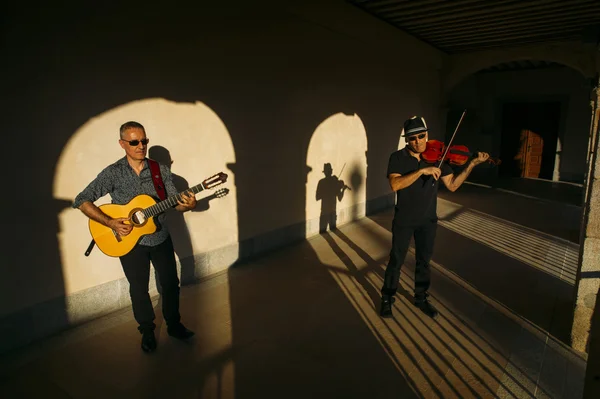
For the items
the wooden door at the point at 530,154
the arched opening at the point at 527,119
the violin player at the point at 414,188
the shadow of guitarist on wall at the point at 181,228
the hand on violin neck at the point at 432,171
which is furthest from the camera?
the wooden door at the point at 530,154

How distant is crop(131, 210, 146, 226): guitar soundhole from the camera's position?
2.97 meters

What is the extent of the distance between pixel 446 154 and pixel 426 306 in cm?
154

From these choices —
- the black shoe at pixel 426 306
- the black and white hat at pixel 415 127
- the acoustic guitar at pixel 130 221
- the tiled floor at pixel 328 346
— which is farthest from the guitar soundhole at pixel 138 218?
the black shoe at pixel 426 306

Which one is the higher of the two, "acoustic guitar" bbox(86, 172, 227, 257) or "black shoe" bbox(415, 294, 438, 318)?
"acoustic guitar" bbox(86, 172, 227, 257)

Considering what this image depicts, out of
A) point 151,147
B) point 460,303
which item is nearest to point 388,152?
point 460,303

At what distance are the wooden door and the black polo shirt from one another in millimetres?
12108

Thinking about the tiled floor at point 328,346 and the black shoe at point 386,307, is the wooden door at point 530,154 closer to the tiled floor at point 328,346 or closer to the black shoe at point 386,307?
the tiled floor at point 328,346

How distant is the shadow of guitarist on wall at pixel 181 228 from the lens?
4.16m

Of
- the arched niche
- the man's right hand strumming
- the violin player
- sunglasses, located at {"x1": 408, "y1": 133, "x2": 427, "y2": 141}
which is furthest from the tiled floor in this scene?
the arched niche

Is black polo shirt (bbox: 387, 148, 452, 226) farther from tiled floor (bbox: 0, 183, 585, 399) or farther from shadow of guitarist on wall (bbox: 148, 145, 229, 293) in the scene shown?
shadow of guitarist on wall (bbox: 148, 145, 229, 293)

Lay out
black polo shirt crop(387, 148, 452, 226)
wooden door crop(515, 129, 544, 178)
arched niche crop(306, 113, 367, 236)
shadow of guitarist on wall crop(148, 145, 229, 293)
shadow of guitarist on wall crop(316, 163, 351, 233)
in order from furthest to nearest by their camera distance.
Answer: wooden door crop(515, 129, 544, 178)
shadow of guitarist on wall crop(316, 163, 351, 233)
arched niche crop(306, 113, 367, 236)
shadow of guitarist on wall crop(148, 145, 229, 293)
black polo shirt crop(387, 148, 452, 226)

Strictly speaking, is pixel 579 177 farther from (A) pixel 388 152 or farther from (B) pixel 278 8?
(B) pixel 278 8

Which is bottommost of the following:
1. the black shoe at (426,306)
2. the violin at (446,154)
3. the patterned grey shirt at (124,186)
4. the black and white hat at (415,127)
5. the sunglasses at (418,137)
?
the black shoe at (426,306)

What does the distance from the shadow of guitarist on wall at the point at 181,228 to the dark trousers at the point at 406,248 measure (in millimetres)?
1977
